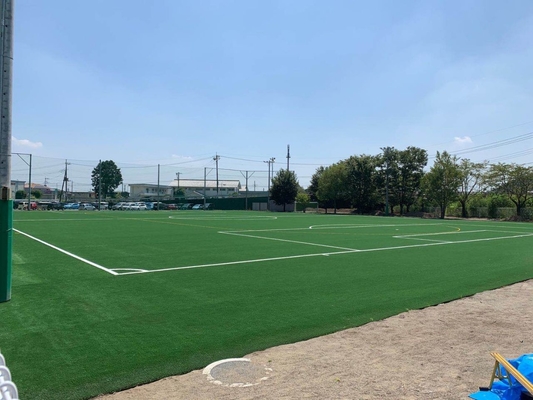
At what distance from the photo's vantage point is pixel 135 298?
302 inches

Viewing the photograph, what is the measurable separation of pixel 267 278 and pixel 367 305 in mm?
2825

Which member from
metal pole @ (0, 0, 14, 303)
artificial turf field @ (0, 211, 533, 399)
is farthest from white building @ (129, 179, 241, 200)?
metal pole @ (0, 0, 14, 303)

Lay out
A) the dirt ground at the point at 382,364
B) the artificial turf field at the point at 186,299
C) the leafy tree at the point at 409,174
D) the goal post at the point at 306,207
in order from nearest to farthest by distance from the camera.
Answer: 1. the dirt ground at the point at 382,364
2. the artificial turf field at the point at 186,299
3. the leafy tree at the point at 409,174
4. the goal post at the point at 306,207

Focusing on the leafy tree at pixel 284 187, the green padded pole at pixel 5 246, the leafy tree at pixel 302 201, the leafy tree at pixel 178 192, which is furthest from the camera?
the leafy tree at pixel 178 192

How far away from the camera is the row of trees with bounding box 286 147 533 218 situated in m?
52.6

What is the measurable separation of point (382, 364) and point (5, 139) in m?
6.75

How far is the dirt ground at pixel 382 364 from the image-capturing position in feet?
13.5

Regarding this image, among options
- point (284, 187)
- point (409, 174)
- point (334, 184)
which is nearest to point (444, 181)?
point (409, 174)

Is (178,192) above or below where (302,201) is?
above

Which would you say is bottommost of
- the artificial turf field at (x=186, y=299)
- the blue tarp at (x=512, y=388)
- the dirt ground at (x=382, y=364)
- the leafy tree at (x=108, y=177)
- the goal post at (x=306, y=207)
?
the dirt ground at (x=382, y=364)

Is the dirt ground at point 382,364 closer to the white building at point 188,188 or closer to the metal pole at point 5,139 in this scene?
the metal pole at point 5,139

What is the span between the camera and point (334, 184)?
67.6 meters

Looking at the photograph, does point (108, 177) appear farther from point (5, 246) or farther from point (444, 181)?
point (5, 246)

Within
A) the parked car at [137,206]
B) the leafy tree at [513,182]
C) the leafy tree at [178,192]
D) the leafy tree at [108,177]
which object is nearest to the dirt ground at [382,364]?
the leafy tree at [513,182]
